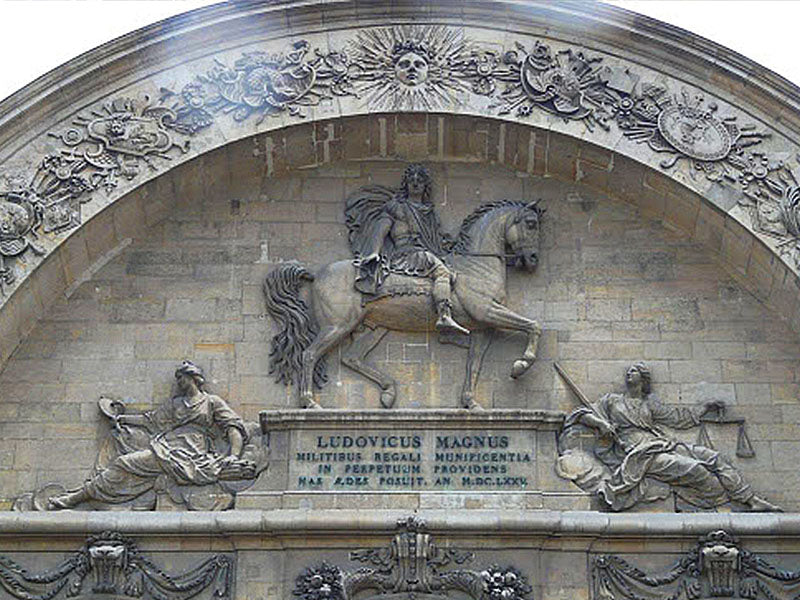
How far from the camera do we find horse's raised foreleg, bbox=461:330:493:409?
15.4 meters

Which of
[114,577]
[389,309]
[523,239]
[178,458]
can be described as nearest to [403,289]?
[389,309]

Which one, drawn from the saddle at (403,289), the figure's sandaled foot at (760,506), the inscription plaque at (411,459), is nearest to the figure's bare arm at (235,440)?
the inscription plaque at (411,459)

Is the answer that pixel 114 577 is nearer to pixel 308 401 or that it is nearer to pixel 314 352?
pixel 308 401

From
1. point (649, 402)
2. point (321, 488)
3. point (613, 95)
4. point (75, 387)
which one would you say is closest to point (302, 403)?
point (321, 488)

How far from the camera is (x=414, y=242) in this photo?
16.2 m

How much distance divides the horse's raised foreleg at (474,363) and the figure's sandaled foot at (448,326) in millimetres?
138

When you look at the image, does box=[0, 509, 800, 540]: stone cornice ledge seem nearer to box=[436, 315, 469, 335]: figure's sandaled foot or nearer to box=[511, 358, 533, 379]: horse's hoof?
box=[511, 358, 533, 379]: horse's hoof

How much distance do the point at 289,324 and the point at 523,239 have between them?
92.7 inches

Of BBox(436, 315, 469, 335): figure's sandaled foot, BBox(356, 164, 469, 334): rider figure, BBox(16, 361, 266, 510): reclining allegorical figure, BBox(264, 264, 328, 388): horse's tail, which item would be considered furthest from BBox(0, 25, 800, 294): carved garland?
BBox(436, 315, 469, 335): figure's sandaled foot

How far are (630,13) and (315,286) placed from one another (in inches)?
Answer: 157

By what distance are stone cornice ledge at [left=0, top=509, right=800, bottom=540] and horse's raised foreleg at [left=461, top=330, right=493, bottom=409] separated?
3.95ft

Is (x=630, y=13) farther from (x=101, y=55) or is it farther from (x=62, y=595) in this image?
(x=62, y=595)

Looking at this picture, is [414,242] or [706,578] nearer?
[706,578]

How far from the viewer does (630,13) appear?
53.6 ft
